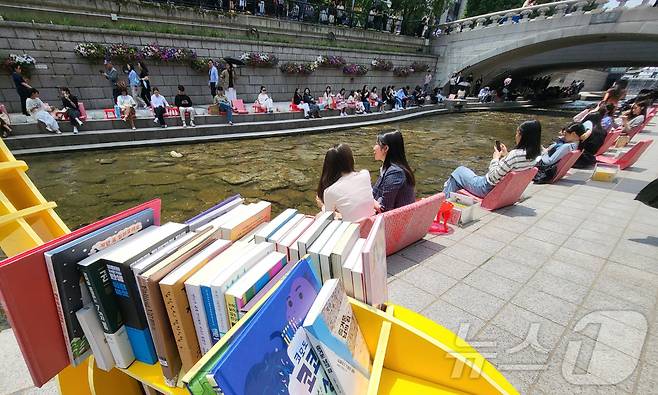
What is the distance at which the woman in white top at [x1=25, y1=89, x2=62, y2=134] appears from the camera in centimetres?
826

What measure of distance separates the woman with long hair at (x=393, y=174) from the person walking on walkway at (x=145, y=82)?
1193 cm

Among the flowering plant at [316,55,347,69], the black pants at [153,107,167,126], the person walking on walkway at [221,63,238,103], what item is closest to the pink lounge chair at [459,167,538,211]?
the black pants at [153,107,167,126]

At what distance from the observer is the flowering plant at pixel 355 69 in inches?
746

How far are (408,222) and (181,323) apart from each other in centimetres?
266

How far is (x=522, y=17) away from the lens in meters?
21.5

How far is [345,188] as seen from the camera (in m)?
2.84

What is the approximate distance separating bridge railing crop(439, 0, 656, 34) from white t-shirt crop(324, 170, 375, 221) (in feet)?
77.1

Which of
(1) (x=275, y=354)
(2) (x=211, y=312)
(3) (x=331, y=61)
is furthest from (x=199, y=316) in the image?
(3) (x=331, y=61)

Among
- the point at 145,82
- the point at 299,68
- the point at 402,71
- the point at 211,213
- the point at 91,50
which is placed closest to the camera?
the point at 211,213

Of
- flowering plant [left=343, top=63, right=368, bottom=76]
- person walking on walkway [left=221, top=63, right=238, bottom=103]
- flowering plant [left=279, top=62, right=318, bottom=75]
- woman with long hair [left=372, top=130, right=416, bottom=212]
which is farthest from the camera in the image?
flowering plant [left=343, top=63, right=368, bottom=76]

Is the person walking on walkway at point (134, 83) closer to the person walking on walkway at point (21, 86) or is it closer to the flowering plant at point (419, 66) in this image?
the person walking on walkway at point (21, 86)

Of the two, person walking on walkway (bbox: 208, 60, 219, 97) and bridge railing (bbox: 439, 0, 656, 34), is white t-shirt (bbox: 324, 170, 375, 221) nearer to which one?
person walking on walkway (bbox: 208, 60, 219, 97)

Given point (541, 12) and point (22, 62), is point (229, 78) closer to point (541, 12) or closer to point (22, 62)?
point (22, 62)

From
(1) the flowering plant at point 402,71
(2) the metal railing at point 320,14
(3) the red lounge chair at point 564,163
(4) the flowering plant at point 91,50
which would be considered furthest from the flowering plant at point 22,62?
(1) the flowering plant at point 402,71
